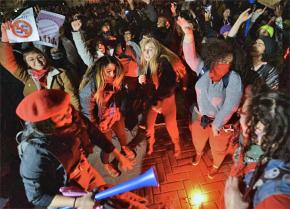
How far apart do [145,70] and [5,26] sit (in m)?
1.66

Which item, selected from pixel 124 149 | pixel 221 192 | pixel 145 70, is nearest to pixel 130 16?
pixel 145 70

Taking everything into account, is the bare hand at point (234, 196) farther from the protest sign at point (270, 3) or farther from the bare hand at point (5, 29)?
the bare hand at point (5, 29)

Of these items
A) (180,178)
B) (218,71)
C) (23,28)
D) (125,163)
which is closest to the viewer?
(218,71)

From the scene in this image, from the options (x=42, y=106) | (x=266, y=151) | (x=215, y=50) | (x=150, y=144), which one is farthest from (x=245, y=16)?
(x=42, y=106)

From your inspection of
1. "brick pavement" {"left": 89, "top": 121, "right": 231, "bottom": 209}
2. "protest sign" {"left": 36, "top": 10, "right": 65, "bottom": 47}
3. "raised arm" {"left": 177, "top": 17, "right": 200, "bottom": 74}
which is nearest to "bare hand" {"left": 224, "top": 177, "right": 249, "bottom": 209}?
"brick pavement" {"left": 89, "top": 121, "right": 231, "bottom": 209}

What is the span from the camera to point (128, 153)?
11.6 feet

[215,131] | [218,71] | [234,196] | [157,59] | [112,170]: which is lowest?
[112,170]

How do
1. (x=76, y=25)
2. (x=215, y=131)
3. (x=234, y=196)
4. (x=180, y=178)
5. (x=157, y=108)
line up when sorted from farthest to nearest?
(x=157, y=108)
(x=180, y=178)
(x=215, y=131)
(x=76, y=25)
(x=234, y=196)

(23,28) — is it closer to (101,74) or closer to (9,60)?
(9,60)

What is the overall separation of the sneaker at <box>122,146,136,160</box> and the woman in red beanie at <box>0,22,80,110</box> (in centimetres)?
91

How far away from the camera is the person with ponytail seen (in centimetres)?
275

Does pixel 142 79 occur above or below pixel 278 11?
below

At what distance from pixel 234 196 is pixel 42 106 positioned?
1.65 metres

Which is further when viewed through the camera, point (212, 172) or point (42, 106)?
point (212, 172)
